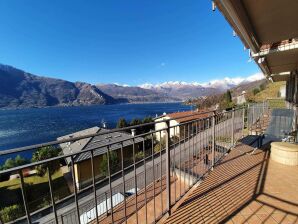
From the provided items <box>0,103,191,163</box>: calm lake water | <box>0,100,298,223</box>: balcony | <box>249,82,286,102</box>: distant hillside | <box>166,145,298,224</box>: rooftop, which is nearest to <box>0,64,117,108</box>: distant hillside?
<box>0,103,191,163</box>: calm lake water

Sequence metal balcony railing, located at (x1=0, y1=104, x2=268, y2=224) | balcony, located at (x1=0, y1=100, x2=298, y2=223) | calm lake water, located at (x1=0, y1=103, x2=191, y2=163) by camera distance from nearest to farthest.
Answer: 1. balcony, located at (x1=0, y1=100, x2=298, y2=223)
2. metal balcony railing, located at (x1=0, y1=104, x2=268, y2=224)
3. calm lake water, located at (x1=0, y1=103, x2=191, y2=163)

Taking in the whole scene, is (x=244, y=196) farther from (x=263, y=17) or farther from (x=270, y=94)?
(x=270, y=94)

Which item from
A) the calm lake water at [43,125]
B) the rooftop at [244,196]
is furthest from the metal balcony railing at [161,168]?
the calm lake water at [43,125]

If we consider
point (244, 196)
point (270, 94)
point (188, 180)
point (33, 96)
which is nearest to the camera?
point (244, 196)

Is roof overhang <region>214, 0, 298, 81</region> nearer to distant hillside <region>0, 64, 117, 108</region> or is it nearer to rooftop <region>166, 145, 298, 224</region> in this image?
rooftop <region>166, 145, 298, 224</region>

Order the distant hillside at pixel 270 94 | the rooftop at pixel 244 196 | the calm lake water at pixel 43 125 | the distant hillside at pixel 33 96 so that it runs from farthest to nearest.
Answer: the distant hillside at pixel 33 96 < the calm lake water at pixel 43 125 < the distant hillside at pixel 270 94 < the rooftop at pixel 244 196

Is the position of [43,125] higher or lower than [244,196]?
lower

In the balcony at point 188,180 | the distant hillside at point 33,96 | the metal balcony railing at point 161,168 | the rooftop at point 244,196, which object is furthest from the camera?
the distant hillside at point 33,96

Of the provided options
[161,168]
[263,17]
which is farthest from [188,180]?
[263,17]

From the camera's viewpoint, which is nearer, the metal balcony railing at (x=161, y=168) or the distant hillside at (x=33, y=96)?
the metal balcony railing at (x=161, y=168)

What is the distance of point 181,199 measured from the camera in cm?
260

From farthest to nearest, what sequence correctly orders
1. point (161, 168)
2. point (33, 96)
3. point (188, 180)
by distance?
point (33, 96) → point (188, 180) → point (161, 168)

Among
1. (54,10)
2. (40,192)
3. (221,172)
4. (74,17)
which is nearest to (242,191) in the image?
(221,172)

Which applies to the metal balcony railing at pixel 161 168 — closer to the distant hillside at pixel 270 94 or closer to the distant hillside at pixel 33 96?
the distant hillside at pixel 270 94
